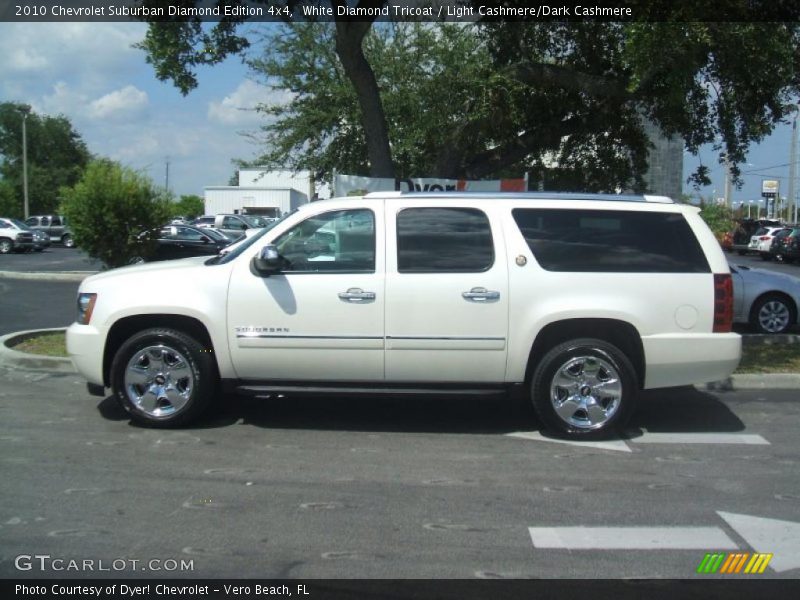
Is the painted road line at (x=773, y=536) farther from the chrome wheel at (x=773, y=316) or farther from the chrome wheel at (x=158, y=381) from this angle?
the chrome wheel at (x=773, y=316)

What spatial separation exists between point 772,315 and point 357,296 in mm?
8037

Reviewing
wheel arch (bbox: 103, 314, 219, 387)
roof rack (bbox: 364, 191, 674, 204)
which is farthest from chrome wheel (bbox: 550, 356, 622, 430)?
wheel arch (bbox: 103, 314, 219, 387)

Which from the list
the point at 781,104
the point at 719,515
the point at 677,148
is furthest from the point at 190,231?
the point at 719,515

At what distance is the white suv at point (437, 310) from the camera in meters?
6.33

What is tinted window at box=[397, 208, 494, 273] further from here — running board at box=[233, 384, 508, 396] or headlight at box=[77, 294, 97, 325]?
headlight at box=[77, 294, 97, 325]

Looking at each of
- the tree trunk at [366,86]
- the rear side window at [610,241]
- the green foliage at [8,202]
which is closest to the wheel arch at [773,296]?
the tree trunk at [366,86]

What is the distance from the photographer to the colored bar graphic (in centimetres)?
420

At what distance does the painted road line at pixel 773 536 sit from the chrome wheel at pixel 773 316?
7.75 meters

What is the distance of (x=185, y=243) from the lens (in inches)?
854

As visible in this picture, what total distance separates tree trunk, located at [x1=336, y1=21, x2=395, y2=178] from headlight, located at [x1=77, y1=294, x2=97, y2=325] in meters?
5.23

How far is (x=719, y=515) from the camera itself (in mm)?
4953

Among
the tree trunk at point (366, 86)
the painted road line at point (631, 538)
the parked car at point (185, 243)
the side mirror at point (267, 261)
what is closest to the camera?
the painted road line at point (631, 538)

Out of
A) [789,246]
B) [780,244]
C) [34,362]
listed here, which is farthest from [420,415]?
[780,244]

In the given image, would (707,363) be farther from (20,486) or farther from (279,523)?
(20,486)
